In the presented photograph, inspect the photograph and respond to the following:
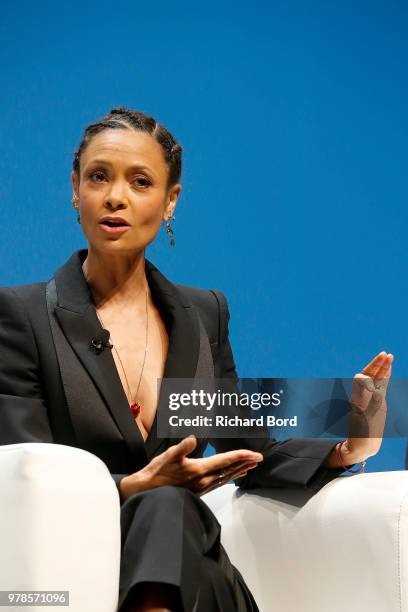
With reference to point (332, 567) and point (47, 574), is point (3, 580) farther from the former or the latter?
point (332, 567)

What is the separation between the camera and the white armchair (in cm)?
123

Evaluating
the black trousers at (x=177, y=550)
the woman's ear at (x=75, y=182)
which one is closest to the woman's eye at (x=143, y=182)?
the woman's ear at (x=75, y=182)

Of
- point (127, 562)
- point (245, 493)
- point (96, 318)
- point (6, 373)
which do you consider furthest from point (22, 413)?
point (245, 493)

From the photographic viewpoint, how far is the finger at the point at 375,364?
1.68 m

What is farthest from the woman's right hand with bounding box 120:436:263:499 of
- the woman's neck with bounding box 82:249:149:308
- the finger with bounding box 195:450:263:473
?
the woman's neck with bounding box 82:249:149:308

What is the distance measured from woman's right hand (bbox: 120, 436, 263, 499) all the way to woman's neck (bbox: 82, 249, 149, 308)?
412 millimetres

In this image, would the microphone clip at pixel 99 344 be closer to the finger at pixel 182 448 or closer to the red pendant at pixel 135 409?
the red pendant at pixel 135 409

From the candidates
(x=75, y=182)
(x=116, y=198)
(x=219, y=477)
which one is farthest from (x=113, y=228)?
(x=219, y=477)

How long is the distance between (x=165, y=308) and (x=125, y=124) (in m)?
0.33

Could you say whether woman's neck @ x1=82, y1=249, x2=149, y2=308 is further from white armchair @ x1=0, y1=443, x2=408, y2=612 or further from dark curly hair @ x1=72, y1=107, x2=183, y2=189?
white armchair @ x1=0, y1=443, x2=408, y2=612

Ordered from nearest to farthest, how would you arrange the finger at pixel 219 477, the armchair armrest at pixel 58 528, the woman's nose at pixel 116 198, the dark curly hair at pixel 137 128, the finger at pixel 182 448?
the armchair armrest at pixel 58 528 → the finger at pixel 182 448 → the finger at pixel 219 477 → the woman's nose at pixel 116 198 → the dark curly hair at pixel 137 128

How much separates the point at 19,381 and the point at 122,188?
372 millimetres

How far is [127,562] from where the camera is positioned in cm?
133

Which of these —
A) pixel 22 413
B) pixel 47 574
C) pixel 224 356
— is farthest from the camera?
pixel 224 356
